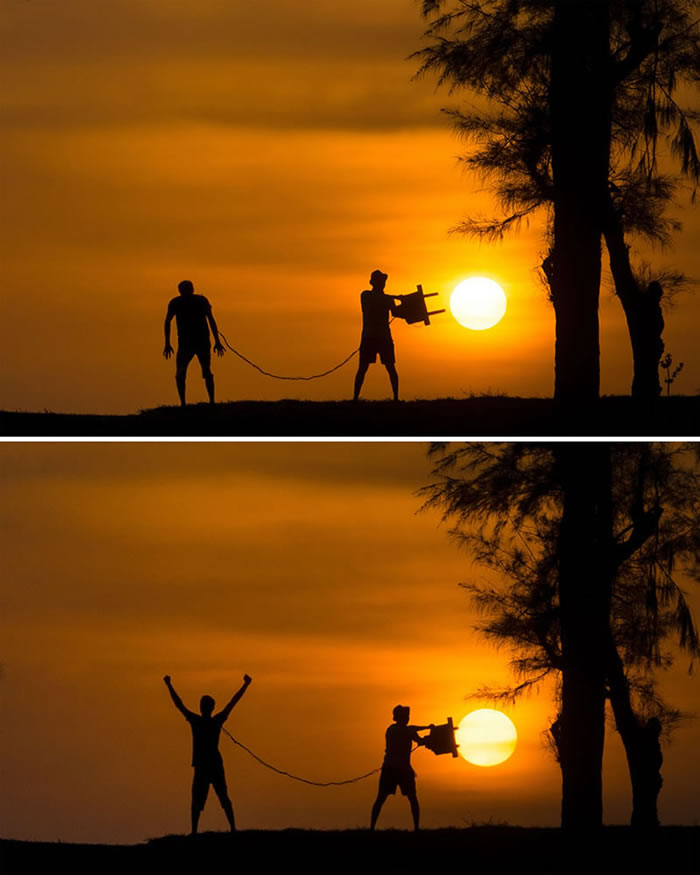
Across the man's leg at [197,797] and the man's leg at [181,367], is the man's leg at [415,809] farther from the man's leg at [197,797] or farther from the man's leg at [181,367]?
the man's leg at [181,367]

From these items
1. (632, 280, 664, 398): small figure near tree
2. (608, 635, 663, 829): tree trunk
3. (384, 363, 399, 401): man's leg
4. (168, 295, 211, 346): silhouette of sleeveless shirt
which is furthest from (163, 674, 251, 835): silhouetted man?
→ (632, 280, 664, 398): small figure near tree

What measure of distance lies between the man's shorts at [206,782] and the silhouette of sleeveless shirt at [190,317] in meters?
5.08

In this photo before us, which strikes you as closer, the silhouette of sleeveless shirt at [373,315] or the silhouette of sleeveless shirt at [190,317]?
the silhouette of sleeveless shirt at [190,317]

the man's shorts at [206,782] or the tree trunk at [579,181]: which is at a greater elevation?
the tree trunk at [579,181]

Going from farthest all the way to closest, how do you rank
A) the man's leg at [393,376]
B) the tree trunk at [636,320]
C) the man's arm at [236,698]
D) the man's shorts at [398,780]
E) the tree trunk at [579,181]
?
the tree trunk at [636,320]
the tree trunk at [579,181]
the man's leg at [393,376]
the man's shorts at [398,780]
the man's arm at [236,698]

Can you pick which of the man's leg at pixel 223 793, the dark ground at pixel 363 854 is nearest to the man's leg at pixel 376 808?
the dark ground at pixel 363 854

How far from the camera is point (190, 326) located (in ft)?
70.7

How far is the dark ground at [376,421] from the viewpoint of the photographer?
72.4 feet

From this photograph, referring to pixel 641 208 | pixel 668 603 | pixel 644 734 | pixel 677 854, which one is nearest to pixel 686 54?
pixel 641 208

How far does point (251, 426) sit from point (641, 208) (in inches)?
243

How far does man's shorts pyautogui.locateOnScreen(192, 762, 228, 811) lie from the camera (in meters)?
19.2

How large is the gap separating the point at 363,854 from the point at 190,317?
6.39m

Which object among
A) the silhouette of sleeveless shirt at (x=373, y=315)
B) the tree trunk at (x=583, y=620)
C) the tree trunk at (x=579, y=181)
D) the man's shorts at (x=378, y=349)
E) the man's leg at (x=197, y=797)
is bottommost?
the man's leg at (x=197, y=797)

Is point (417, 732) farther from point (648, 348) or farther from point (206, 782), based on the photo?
point (648, 348)
